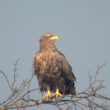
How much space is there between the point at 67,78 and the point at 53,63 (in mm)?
840

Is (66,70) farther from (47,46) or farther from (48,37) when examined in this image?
(48,37)

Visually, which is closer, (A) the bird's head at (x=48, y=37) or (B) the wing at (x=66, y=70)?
(B) the wing at (x=66, y=70)

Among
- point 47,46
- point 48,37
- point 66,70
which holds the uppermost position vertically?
point 48,37

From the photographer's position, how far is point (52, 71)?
1188 centimetres

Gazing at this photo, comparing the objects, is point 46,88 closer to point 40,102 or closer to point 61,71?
point 61,71

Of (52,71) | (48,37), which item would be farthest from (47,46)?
(52,71)

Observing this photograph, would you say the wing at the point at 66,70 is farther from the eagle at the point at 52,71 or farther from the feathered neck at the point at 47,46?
the feathered neck at the point at 47,46

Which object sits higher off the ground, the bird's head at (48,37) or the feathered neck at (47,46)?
the bird's head at (48,37)

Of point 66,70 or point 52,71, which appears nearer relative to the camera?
point 52,71

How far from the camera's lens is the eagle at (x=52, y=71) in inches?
462

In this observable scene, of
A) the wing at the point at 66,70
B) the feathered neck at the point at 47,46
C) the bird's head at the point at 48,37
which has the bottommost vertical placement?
the wing at the point at 66,70

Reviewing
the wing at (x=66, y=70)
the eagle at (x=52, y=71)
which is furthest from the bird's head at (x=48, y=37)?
the wing at (x=66, y=70)

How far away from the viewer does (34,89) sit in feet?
25.2

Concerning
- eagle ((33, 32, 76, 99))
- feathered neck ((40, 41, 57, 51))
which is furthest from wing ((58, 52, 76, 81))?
feathered neck ((40, 41, 57, 51))
